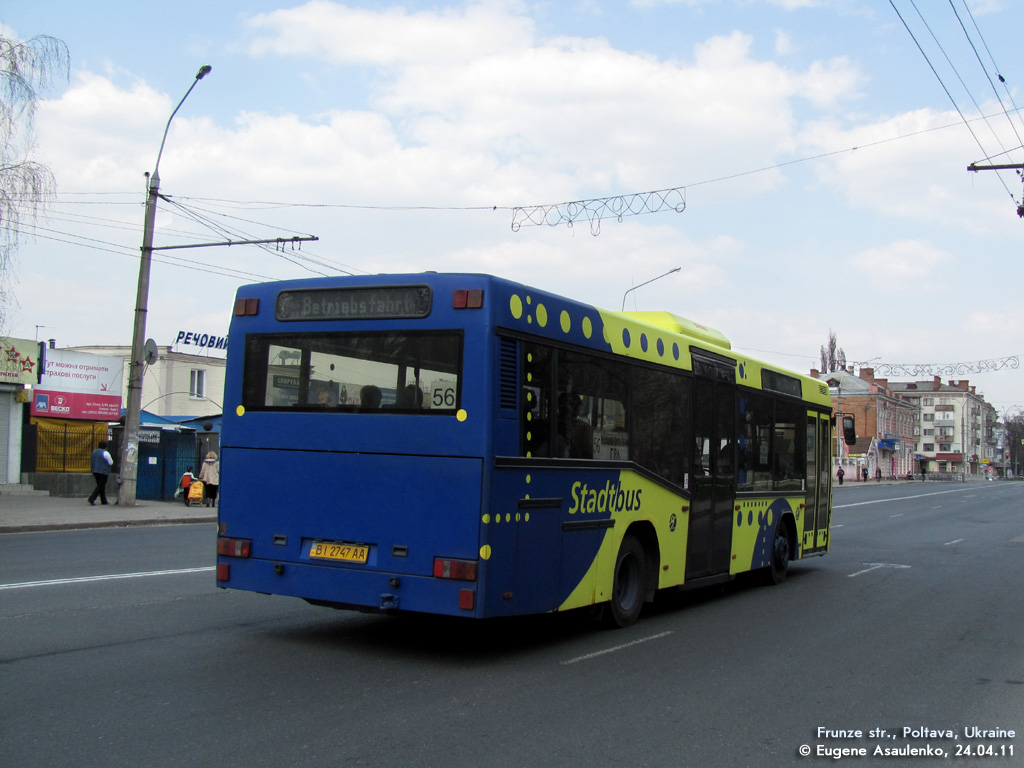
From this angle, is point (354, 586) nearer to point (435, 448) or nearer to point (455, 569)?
point (455, 569)

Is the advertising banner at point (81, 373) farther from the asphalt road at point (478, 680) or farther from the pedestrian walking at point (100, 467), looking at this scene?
the asphalt road at point (478, 680)

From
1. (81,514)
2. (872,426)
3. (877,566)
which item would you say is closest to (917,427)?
(872,426)

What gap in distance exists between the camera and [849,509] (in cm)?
3791

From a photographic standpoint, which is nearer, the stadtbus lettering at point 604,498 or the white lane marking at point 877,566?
the stadtbus lettering at point 604,498

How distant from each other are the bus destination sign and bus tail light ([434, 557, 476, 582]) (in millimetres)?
1865

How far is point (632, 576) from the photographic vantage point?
9.68 meters

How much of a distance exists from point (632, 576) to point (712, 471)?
6.94ft

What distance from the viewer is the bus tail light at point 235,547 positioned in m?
8.17

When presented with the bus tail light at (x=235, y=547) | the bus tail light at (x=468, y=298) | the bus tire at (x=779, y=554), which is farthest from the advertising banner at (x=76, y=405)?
the bus tail light at (x=468, y=298)

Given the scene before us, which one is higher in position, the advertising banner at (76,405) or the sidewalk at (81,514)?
the advertising banner at (76,405)

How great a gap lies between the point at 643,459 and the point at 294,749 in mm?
5171

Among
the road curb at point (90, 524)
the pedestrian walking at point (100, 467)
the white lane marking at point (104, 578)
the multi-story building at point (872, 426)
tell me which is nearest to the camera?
the white lane marking at point (104, 578)

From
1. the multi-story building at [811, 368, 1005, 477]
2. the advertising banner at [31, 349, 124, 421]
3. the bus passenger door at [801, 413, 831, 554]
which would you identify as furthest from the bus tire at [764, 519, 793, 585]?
the multi-story building at [811, 368, 1005, 477]

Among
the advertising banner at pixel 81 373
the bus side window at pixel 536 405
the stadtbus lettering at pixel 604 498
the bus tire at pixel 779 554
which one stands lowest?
the bus tire at pixel 779 554
